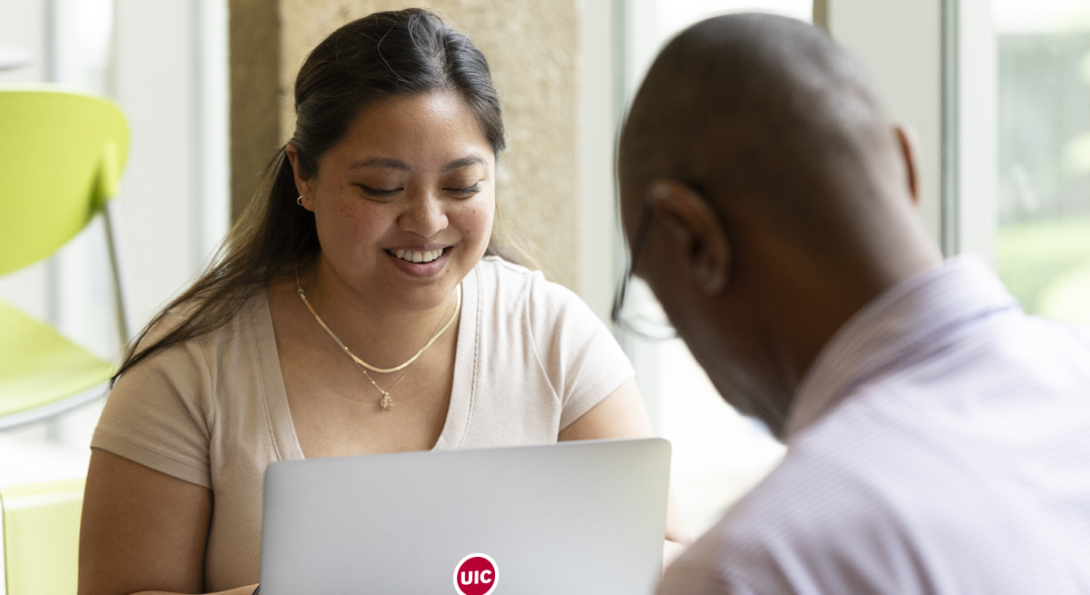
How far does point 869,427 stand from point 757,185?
0.54 feet

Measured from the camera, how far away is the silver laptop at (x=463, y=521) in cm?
91

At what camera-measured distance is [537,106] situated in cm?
246

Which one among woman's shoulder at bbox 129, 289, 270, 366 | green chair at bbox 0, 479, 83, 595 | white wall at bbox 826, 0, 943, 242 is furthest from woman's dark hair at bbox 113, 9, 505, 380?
white wall at bbox 826, 0, 943, 242

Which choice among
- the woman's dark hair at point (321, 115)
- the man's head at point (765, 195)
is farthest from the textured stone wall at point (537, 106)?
the man's head at point (765, 195)

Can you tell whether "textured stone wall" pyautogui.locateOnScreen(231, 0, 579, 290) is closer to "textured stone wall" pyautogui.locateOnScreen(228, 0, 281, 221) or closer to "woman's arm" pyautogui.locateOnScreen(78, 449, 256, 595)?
Result: "textured stone wall" pyautogui.locateOnScreen(228, 0, 281, 221)

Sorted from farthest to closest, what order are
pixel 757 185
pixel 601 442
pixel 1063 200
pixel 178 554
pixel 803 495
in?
pixel 1063 200 < pixel 178 554 < pixel 601 442 < pixel 757 185 < pixel 803 495

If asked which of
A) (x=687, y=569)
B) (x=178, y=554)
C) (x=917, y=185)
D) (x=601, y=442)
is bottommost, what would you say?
(x=178, y=554)

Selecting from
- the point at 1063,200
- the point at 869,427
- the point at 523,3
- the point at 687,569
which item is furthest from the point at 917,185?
the point at 523,3

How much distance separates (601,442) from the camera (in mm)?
971

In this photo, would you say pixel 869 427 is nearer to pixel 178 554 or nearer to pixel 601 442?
pixel 601 442

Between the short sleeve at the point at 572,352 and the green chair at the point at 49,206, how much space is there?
100cm

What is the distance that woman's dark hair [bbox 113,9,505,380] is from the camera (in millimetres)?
1319

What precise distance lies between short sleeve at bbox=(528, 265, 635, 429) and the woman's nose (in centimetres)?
28

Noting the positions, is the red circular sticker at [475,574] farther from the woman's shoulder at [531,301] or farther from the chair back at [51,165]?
the chair back at [51,165]
